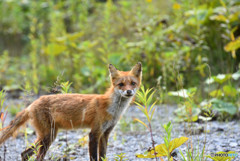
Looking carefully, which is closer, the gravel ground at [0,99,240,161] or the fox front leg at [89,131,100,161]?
the fox front leg at [89,131,100,161]

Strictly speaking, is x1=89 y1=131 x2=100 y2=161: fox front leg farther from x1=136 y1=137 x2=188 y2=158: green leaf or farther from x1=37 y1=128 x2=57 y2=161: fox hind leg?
x1=136 y1=137 x2=188 y2=158: green leaf

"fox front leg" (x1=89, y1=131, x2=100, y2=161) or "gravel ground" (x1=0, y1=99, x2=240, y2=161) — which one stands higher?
"fox front leg" (x1=89, y1=131, x2=100, y2=161)

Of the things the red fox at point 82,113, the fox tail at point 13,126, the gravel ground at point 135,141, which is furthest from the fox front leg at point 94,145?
the fox tail at point 13,126

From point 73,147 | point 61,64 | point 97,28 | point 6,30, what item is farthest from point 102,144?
point 6,30

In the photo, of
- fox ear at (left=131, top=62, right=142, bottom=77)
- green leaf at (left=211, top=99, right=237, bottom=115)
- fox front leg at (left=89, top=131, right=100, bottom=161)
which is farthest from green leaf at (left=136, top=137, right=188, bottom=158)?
green leaf at (left=211, top=99, right=237, bottom=115)

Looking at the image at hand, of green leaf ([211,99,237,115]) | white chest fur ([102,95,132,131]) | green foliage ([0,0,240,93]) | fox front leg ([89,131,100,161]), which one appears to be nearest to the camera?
fox front leg ([89,131,100,161])

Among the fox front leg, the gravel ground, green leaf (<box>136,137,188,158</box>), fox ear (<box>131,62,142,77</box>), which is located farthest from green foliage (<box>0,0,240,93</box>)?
green leaf (<box>136,137,188,158</box>)

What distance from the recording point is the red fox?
11.4ft

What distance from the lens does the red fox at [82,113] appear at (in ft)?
11.4

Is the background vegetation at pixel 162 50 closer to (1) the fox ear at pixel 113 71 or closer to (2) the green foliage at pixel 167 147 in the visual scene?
(1) the fox ear at pixel 113 71

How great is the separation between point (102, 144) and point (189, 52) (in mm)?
3732

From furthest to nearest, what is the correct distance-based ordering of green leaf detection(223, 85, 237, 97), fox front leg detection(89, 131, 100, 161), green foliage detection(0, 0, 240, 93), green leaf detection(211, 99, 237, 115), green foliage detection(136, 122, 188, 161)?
green foliage detection(0, 0, 240, 93), green leaf detection(223, 85, 237, 97), green leaf detection(211, 99, 237, 115), fox front leg detection(89, 131, 100, 161), green foliage detection(136, 122, 188, 161)

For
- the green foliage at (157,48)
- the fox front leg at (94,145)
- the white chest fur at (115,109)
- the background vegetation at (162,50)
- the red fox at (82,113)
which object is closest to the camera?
the fox front leg at (94,145)

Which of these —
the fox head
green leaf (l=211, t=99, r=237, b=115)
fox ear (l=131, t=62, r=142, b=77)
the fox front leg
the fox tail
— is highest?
fox ear (l=131, t=62, r=142, b=77)
